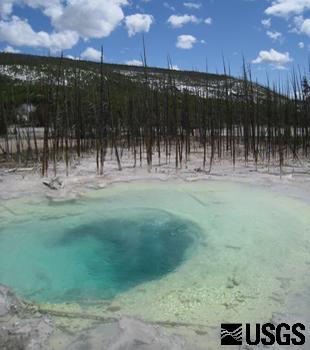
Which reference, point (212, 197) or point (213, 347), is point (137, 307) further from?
point (212, 197)

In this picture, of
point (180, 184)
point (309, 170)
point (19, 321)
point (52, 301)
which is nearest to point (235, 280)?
point (52, 301)

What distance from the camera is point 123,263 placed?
4.89 m

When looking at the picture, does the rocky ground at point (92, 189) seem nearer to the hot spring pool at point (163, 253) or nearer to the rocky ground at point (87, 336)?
the rocky ground at point (87, 336)

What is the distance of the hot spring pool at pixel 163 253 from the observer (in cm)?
376

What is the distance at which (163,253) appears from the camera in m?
5.16

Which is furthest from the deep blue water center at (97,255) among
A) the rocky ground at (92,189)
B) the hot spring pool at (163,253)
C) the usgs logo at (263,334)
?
the usgs logo at (263,334)

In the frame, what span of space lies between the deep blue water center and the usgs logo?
1.23 meters

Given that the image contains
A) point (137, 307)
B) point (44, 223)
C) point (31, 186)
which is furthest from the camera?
point (31, 186)

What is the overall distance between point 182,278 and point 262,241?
1498 millimetres

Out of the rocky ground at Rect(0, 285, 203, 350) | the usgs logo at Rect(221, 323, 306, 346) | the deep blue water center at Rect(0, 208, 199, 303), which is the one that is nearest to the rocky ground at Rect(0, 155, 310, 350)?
the rocky ground at Rect(0, 285, 203, 350)

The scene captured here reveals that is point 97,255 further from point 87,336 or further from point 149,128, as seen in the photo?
point 149,128

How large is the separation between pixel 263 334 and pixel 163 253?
2163mm

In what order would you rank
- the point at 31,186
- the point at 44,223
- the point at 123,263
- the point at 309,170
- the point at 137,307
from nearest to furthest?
1. the point at 137,307
2. the point at 123,263
3. the point at 44,223
4. the point at 31,186
5. the point at 309,170

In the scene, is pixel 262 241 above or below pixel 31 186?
below
